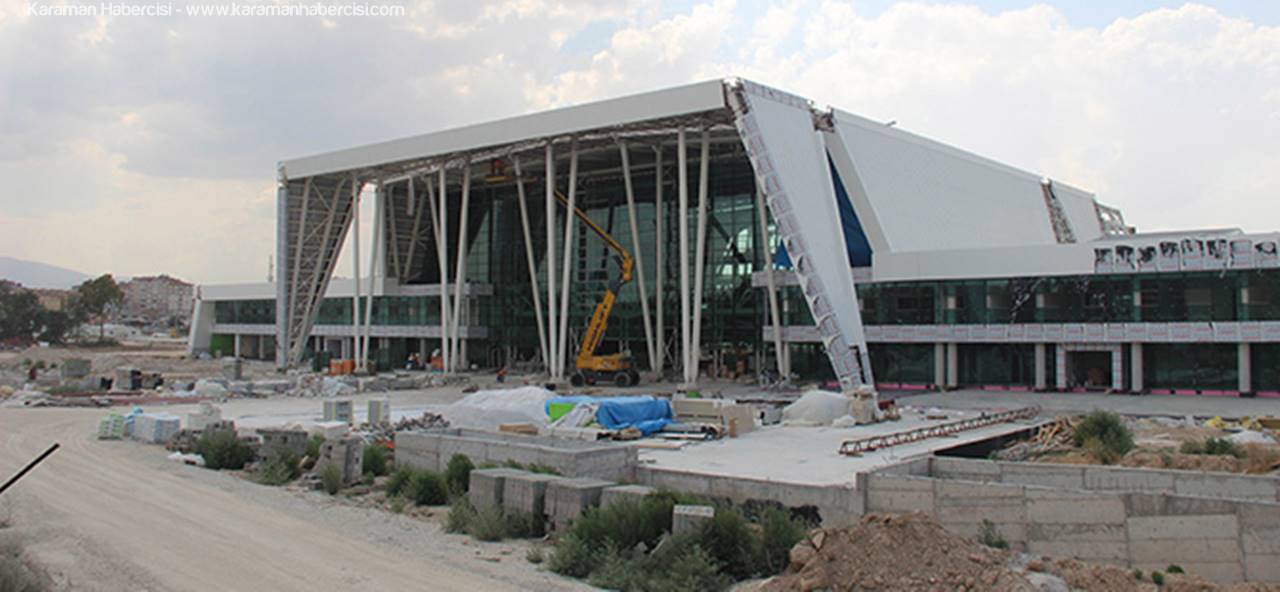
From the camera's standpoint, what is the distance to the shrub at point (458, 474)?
20.4 meters

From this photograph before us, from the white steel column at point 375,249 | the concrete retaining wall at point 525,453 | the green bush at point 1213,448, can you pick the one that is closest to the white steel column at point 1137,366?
the green bush at point 1213,448

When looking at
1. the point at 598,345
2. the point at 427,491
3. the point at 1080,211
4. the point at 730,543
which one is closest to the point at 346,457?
the point at 427,491

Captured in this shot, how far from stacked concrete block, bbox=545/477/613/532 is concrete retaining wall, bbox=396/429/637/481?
7.82 feet

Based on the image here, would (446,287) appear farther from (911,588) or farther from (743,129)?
(911,588)

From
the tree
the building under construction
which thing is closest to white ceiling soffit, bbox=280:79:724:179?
the building under construction

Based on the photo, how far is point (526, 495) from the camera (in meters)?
17.7

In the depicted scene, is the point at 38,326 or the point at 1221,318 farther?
the point at 38,326

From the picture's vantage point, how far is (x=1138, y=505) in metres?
15.0

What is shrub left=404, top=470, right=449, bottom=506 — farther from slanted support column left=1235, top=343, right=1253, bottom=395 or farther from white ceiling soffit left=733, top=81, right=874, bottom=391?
slanted support column left=1235, top=343, right=1253, bottom=395

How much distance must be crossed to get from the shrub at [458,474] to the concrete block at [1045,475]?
433 inches

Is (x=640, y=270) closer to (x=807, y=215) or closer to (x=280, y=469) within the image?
(x=807, y=215)

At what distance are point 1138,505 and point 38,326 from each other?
438 feet

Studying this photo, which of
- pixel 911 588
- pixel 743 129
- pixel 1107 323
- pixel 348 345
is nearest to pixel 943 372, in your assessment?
pixel 1107 323

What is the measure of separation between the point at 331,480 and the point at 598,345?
36588mm
